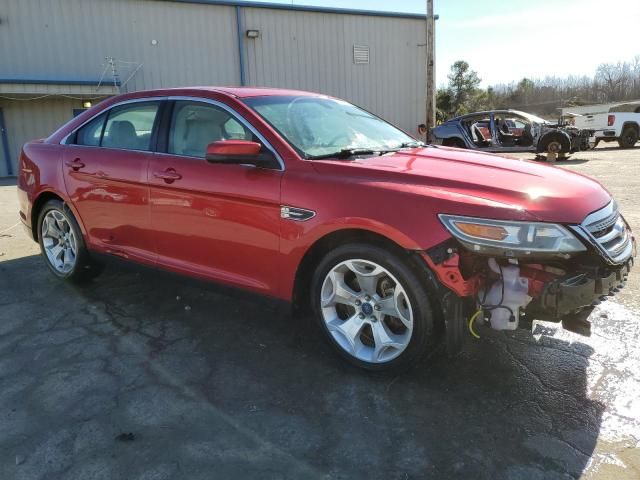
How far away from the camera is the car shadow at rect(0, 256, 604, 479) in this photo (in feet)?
7.60

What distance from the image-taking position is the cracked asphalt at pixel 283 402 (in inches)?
90.4

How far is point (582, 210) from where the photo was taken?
268 cm

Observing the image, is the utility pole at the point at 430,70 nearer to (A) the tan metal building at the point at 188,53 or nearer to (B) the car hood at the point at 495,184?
(A) the tan metal building at the point at 188,53

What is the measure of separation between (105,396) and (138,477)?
0.77m

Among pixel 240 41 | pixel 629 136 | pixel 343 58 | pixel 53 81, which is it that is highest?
pixel 240 41

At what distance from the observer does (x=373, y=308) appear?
2.97 m

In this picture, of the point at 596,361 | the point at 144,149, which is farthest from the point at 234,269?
the point at 596,361

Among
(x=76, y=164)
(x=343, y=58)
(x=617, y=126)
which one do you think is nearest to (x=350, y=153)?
(x=76, y=164)

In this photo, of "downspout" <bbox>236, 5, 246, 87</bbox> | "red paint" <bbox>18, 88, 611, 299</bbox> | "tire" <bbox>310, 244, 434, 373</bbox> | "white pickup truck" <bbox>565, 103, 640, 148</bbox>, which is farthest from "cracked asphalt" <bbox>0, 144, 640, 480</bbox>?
"white pickup truck" <bbox>565, 103, 640, 148</bbox>

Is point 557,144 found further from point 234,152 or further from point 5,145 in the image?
point 5,145

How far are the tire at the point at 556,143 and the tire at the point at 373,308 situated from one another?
43.1 feet

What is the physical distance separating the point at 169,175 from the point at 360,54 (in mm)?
18653

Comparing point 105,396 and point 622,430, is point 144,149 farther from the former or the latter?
point 622,430

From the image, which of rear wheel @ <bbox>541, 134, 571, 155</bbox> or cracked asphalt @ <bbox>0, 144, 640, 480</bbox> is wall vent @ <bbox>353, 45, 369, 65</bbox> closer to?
rear wheel @ <bbox>541, 134, 571, 155</bbox>
